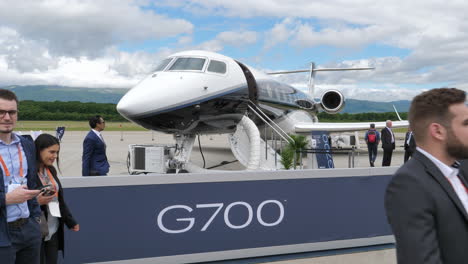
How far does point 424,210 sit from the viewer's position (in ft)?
4.84

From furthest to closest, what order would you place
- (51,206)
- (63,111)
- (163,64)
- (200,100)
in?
(63,111) → (163,64) → (200,100) → (51,206)

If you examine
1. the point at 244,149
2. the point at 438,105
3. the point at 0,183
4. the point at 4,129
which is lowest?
the point at 244,149

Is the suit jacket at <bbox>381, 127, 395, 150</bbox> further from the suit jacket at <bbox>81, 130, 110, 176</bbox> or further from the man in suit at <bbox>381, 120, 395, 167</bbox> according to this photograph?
the suit jacket at <bbox>81, 130, 110, 176</bbox>

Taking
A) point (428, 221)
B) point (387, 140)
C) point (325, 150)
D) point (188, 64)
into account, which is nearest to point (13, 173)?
point (428, 221)

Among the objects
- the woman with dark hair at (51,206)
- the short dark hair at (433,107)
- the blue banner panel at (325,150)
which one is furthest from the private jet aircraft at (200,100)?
the short dark hair at (433,107)

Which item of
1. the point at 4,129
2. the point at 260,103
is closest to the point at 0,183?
the point at 4,129

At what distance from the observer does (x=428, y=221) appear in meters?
1.47

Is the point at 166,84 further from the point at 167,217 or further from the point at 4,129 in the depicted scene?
the point at 4,129

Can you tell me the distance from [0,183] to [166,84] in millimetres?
7377

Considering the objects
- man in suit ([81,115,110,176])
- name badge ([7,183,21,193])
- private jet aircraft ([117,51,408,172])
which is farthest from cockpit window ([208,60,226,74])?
name badge ([7,183,21,193])

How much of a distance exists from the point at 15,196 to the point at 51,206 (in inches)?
24.3

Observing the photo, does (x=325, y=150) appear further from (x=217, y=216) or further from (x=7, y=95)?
(x=7, y=95)

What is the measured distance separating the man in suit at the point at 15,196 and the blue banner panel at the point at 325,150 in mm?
8528

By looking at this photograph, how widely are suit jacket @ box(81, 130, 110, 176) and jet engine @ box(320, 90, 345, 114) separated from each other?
15150 mm
